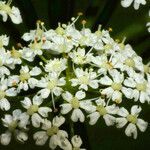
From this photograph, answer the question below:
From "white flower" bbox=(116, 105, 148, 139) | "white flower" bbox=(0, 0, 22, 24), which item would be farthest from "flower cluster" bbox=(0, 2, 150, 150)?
"white flower" bbox=(0, 0, 22, 24)

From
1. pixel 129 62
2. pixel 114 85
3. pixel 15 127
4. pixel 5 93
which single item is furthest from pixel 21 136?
pixel 129 62

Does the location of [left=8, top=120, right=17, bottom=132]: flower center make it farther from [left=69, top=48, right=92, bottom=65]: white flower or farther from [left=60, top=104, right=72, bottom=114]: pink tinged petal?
[left=69, top=48, right=92, bottom=65]: white flower

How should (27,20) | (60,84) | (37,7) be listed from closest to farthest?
1. (60,84)
2. (27,20)
3. (37,7)

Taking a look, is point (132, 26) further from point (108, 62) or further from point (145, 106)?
point (108, 62)

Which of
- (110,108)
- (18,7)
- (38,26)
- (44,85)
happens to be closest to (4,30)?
(18,7)

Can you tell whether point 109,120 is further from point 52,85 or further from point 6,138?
point 6,138
